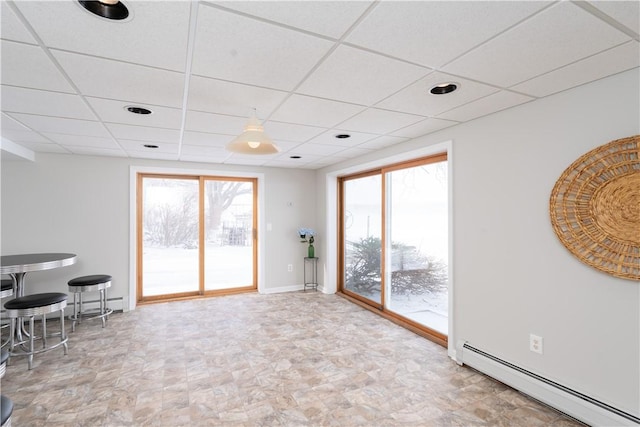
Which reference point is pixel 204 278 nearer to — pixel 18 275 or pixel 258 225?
pixel 258 225

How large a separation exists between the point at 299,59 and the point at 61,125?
2665 millimetres

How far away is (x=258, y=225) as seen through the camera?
18.9 feet

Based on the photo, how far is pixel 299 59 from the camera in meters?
1.75

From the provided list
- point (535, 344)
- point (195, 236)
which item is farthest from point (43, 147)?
point (535, 344)

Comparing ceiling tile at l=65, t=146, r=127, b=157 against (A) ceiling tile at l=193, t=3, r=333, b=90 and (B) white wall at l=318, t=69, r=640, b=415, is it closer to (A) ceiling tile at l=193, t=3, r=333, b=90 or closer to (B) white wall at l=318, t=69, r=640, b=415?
(A) ceiling tile at l=193, t=3, r=333, b=90

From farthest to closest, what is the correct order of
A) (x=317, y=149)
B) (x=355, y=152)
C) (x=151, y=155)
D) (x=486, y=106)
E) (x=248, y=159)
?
1. (x=248, y=159)
2. (x=151, y=155)
3. (x=355, y=152)
4. (x=317, y=149)
5. (x=486, y=106)

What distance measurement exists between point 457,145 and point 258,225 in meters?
3.76

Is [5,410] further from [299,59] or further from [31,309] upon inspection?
[299,59]

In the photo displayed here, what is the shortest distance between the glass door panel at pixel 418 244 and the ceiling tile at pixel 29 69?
3405 mm

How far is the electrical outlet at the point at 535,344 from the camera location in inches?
94.2

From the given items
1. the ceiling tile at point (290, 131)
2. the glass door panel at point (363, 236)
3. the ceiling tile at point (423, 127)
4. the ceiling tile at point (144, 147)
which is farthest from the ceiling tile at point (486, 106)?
the ceiling tile at point (144, 147)

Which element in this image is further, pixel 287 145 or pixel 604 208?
pixel 287 145

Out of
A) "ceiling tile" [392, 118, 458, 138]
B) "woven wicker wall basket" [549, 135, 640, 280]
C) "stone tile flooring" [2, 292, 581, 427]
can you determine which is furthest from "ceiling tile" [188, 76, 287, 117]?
"stone tile flooring" [2, 292, 581, 427]

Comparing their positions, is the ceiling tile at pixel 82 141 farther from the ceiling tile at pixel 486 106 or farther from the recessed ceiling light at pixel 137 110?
the ceiling tile at pixel 486 106
